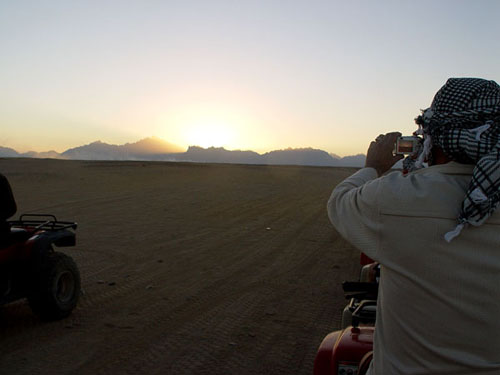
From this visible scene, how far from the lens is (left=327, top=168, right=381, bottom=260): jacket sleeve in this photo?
1734mm

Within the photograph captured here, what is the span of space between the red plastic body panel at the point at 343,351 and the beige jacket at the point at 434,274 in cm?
89

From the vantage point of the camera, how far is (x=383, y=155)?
2.23 meters

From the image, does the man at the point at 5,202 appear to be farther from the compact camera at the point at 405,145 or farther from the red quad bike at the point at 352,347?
the compact camera at the point at 405,145

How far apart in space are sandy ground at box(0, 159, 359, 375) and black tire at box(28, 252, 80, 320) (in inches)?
6.4

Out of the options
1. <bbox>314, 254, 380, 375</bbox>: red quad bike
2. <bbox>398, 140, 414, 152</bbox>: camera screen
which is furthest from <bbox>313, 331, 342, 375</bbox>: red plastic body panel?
<bbox>398, 140, 414, 152</bbox>: camera screen

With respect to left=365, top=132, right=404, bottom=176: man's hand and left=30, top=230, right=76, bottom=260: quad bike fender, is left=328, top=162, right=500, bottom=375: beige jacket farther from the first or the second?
left=30, top=230, right=76, bottom=260: quad bike fender

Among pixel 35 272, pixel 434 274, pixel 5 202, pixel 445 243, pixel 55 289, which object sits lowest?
pixel 55 289

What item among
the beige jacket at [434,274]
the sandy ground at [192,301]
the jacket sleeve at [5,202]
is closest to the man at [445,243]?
the beige jacket at [434,274]

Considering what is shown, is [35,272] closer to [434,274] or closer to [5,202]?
[5,202]

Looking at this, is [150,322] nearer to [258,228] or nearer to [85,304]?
[85,304]

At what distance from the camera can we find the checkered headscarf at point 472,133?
5.05ft

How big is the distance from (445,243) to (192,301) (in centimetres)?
557

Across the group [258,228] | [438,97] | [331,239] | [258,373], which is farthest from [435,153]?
[258,228]

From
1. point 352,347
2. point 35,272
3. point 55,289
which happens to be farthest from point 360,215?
A: point 55,289
